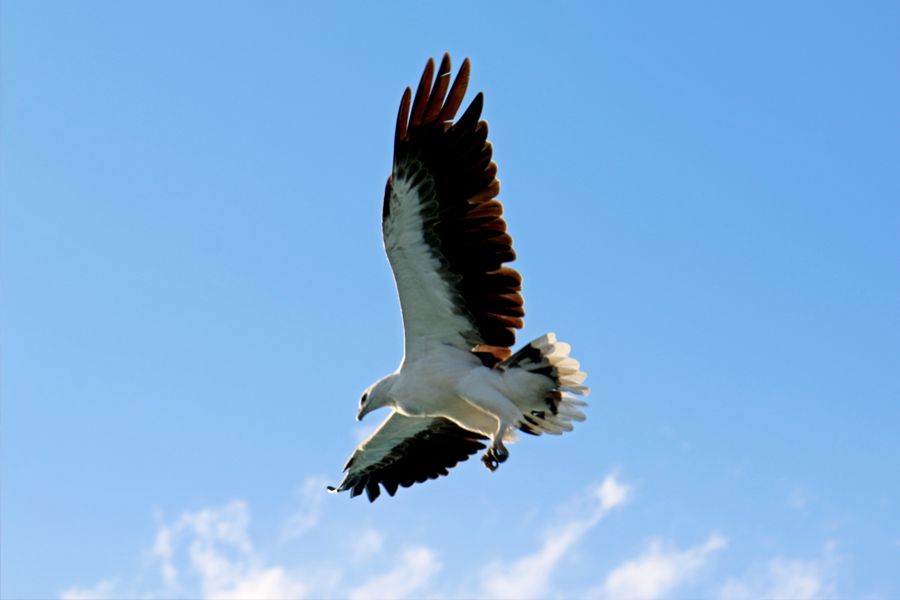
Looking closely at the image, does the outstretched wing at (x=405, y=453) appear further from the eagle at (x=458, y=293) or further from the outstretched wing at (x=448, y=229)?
the outstretched wing at (x=448, y=229)

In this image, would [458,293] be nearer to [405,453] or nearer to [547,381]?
[547,381]

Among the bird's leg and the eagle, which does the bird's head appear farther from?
the bird's leg

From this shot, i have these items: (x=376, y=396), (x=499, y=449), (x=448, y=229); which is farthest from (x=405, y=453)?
(x=448, y=229)

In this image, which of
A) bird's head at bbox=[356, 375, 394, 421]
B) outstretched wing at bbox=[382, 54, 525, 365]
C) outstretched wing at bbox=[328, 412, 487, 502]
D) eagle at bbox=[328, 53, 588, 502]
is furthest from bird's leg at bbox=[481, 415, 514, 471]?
outstretched wing at bbox=[328, 412, 487, 502]

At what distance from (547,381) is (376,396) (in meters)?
1.94

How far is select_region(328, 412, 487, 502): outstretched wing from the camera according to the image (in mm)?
15070

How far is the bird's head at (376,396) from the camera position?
1370 centimetres

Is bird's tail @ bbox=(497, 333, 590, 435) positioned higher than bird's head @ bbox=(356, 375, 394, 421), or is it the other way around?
bird's head @ bbox=(356, 375, 394, 421)

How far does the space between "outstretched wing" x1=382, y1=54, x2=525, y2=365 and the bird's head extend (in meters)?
0.52

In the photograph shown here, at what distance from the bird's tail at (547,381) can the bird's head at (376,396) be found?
1.37m

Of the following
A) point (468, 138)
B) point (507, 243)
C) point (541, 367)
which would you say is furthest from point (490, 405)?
point (468, 138)

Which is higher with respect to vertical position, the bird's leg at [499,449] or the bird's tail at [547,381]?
the bird's tail at [547,381]

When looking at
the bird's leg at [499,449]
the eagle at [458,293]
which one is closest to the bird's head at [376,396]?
the eagle at [458,293]

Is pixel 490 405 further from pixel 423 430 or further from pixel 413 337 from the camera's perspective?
pixel 423 430
